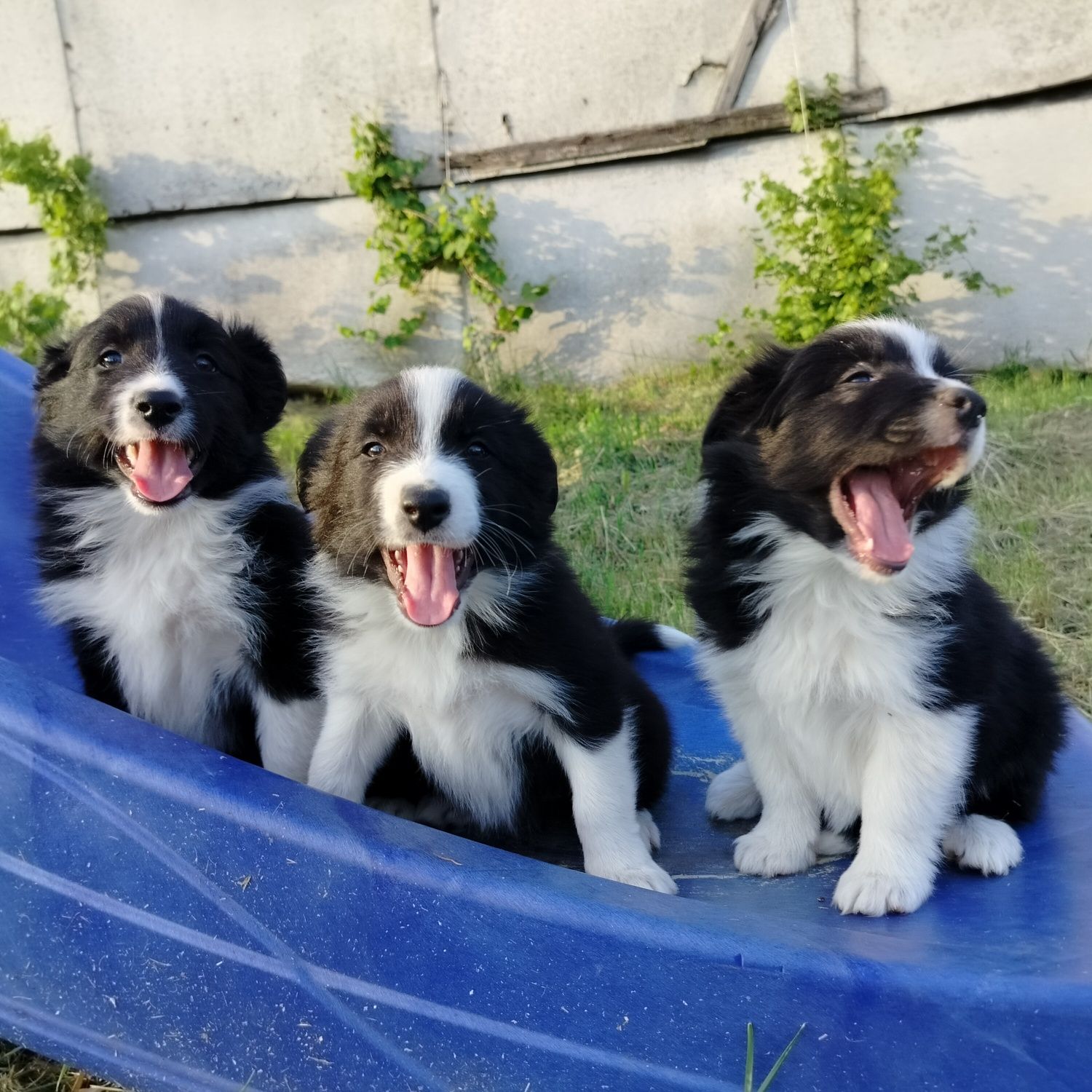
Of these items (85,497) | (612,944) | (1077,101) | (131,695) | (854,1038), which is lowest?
(854,1038)

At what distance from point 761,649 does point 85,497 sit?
5.12 ft

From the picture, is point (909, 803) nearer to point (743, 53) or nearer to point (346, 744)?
point (346, 744)

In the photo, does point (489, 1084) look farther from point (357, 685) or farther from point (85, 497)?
point (85, 497)

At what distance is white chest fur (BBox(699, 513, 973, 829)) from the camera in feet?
7.19

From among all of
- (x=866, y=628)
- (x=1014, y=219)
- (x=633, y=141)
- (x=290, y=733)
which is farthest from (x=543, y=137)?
(x=866, y=628)

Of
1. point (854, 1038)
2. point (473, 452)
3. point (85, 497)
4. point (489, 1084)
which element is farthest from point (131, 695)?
point (854, 1038)

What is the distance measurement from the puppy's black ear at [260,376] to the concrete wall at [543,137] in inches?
190

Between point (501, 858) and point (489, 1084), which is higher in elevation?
point (501, 858)

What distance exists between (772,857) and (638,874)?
0.32m

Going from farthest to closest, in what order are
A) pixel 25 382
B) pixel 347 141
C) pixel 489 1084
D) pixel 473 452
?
pixel 347 141, pixel 25 382, pixel 473 452, pixel 489 1084

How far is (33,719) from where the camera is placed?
2205 mm

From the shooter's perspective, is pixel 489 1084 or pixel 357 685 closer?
pixel 489 1084

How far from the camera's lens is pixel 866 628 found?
2242 mm

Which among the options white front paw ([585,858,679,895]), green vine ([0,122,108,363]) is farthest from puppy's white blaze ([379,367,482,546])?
green vine ([0,122,108,363])
